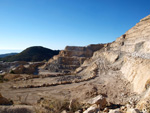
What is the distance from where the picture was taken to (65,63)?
32.3 metres

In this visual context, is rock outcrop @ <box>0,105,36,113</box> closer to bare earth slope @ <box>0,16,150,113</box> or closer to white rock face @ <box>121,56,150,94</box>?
bare earth slope @ <box>0,16,150,113</box>

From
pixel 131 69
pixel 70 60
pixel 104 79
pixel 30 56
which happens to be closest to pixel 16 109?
pixel 131 69

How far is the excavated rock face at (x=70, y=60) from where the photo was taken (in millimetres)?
30172

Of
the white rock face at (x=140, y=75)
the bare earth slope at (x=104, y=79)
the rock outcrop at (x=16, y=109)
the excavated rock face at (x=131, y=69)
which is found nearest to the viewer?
the rock outcrop at (x=16, y=109)

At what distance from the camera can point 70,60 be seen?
109 ft

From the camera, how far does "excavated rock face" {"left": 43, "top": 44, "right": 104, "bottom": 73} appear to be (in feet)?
99.0

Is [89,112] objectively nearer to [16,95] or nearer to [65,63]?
[16,95]

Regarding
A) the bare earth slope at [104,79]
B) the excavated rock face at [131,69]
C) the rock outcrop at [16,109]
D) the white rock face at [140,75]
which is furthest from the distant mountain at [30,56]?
the rock outcrop at [16,109]

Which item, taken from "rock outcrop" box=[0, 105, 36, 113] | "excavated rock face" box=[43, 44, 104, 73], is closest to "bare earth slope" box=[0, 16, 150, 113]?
"excavated rock face" box=[43, 44, 104, 73]

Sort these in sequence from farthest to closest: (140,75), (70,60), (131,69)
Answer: (70,60)
(131,69)
(140,75)

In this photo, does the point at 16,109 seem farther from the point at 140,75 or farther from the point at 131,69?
the point at 131,69

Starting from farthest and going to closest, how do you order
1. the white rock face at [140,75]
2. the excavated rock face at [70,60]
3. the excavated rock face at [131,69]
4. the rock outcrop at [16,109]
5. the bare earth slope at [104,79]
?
the excavated rock face at [70,60], the bare earth slope at [104,79], the excavated rock face at [131,69], the white rock face at [140,75], the rock outcrop at [16,109]

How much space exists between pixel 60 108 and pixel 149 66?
23.9ft

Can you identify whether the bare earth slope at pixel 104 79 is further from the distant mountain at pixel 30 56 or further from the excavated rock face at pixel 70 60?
the distant mountain at pixel 30 56
